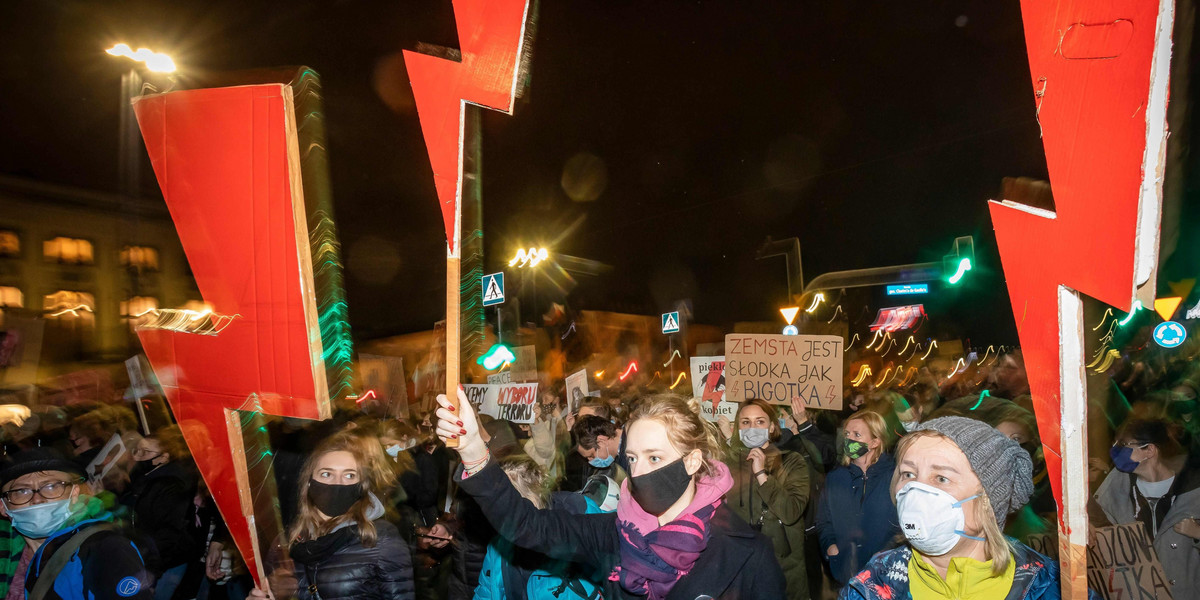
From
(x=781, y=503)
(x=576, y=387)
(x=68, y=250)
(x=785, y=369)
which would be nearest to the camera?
(x=781, y=503)

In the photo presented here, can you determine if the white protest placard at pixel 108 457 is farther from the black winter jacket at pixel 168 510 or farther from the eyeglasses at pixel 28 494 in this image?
the eyeglasses at pixel 28 494

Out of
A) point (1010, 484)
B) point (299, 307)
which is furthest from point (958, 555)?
point (299, 307)

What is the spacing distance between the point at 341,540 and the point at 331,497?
0.63ft

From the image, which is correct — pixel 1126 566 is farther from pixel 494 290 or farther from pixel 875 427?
pixel 494 290

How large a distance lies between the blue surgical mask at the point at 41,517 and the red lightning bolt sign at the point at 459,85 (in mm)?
2607

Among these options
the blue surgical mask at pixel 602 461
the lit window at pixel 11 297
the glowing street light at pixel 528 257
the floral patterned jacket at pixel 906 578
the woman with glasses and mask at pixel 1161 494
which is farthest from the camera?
the lit window at pixel 11 297

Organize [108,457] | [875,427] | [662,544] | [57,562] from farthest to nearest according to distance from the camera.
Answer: [108,457] → [875,427] → [57,562] → [662,544]

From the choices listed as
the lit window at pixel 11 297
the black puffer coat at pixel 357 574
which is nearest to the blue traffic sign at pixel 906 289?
the black puffer coat at pixel 357 574

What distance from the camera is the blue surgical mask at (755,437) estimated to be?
16.3ft

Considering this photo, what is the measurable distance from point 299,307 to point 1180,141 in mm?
2576

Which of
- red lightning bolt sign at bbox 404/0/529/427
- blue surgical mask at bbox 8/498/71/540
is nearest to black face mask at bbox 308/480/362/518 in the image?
red lightning bolt sign at bbox 404/0/529/427

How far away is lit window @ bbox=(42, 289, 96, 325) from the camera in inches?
960

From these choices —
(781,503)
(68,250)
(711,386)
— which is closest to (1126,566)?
(781,503)

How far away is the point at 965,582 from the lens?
7.00 ft
